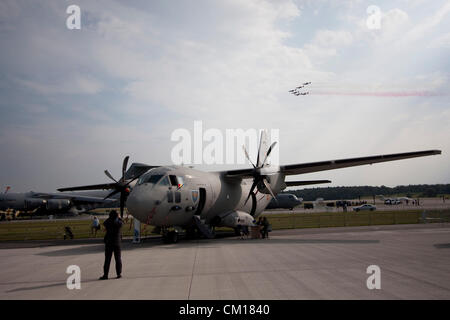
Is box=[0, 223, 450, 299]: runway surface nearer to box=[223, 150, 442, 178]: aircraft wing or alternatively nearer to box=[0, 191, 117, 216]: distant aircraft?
box=[223, 150, 442, 178]: aircraft wing

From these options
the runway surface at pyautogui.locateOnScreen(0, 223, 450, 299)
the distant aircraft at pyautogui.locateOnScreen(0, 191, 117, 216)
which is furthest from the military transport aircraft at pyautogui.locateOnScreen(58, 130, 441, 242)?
the distant aircraft at pyautogui.locateOnScreen(0, 191, 117, 216)

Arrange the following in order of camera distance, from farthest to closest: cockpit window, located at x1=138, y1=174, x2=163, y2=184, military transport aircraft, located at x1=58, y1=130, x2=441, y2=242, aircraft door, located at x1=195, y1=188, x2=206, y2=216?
aircraft door, located at x1=195, y1=188, x2=206, y2=216
cockpit window, located at x1=138, y1=174, x2=163, y2=184
military transport aircraft, located at x1=58, y1=130, x2=441, y2=242

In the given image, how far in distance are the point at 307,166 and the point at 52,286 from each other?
53.6 ft

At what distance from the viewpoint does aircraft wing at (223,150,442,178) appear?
19203 millimetres

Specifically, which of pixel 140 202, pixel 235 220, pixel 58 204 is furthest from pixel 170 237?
pixel 58 204

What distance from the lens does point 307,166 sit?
2170 centimetres

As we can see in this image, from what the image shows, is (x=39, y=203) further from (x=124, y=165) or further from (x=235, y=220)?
(x=235, y=220)

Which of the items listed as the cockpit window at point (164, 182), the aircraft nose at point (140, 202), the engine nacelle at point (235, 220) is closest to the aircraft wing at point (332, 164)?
the engine nacelle at point (235, 220)

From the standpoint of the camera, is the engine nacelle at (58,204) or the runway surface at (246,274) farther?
the engine nacelle at (58,204)

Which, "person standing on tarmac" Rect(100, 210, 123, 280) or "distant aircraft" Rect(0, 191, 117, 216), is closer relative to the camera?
"person standing on tarmac" Rect(100, 210, 123, 280)

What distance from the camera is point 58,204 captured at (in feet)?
192

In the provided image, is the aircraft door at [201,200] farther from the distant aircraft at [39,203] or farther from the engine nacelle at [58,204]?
the engine nacelle at [58,204]

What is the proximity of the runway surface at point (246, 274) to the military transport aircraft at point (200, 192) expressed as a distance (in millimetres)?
3624

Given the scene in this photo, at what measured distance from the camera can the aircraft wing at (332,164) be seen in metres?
19.2
